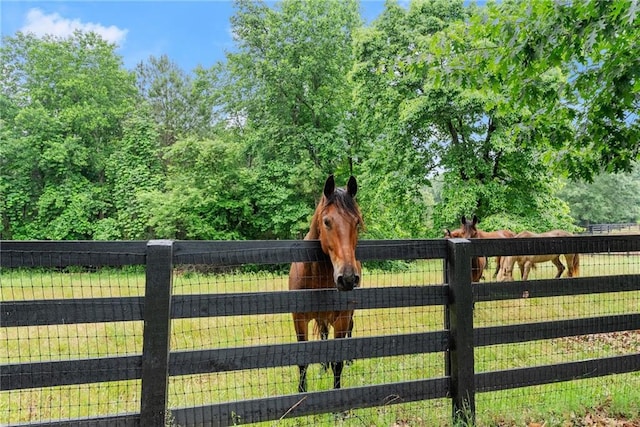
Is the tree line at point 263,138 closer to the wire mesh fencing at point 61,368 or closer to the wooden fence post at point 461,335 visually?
the wooden fence post at point 461,335

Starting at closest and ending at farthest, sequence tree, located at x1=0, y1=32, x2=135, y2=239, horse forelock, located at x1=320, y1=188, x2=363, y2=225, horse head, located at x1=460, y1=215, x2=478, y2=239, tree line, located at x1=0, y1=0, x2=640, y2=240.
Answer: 1. horse forelock, located at x1=320, y1=188, x2=363, y2=225
2. horse head, located at x1=460, y1=215, x2=478, y2=239
3. tree line, located at x1=0, y1=0, x2=640, y2=240
4. tree, located at x1=0, y1=32, x2=135, y2=239

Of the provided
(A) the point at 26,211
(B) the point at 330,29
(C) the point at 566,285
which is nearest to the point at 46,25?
(A) the point at 26,211

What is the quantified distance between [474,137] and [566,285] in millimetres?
14187

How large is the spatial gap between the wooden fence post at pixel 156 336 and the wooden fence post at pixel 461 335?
199cm

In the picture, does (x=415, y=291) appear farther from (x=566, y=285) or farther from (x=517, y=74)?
(x=517, y=74)

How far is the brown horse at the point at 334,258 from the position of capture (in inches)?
101

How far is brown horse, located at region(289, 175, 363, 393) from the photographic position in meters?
2.57

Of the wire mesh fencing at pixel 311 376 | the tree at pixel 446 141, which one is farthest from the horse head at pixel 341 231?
the tree at pixel 446 141

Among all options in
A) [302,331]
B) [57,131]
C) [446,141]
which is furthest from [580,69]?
[57,131]

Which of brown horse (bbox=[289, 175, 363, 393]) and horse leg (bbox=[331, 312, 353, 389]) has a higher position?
brown horse (bbox=[289, 175, 363, 393])

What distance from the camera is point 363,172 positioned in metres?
19.4

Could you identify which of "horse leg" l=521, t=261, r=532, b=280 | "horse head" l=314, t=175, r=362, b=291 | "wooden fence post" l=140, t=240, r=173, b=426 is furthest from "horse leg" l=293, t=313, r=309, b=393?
"horse leg" l=521, t=261, r=532, b=280

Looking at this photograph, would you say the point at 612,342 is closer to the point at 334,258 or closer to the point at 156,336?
the point at 334,258

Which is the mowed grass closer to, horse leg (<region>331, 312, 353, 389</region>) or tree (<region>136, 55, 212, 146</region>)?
horse leg (<region>331, 312, 353, 389</region>)
